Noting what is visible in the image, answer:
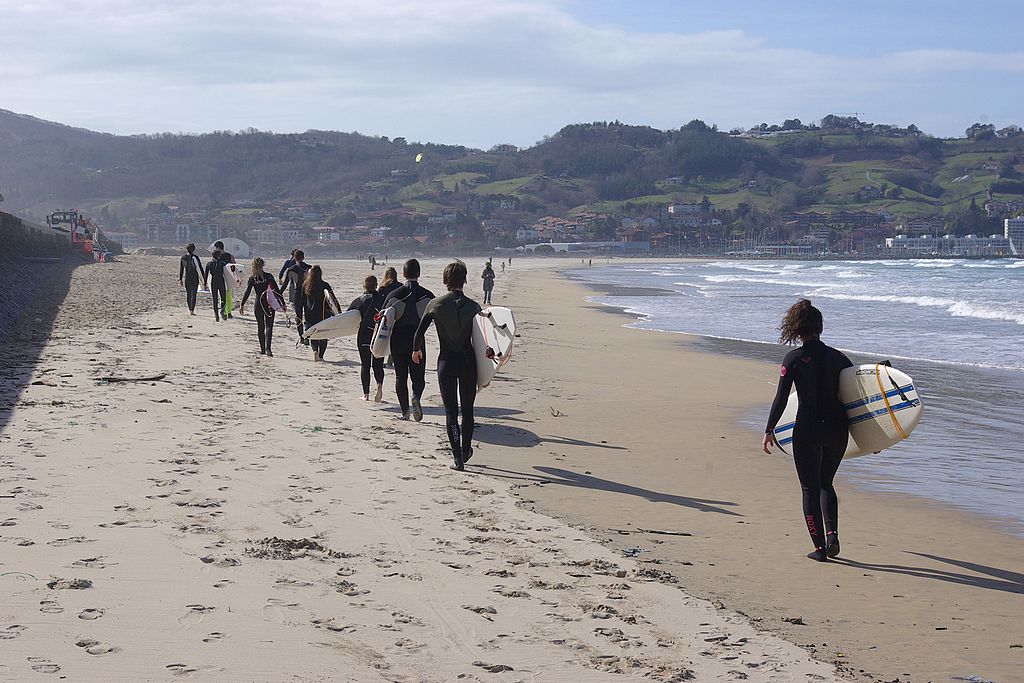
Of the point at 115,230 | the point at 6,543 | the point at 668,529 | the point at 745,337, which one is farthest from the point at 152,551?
the point at 115,230

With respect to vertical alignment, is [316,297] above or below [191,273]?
below

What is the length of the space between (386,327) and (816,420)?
4682 millimetres

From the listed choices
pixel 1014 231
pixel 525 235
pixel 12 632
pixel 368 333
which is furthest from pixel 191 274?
pixel 1014 231

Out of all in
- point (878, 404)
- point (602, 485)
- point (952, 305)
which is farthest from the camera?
point (952, 305)

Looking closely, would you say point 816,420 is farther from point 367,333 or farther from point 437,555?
point 367,333

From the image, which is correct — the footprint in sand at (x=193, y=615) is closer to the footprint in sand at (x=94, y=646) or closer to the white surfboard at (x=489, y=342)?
the footprint in sand at (x=94, y=646)

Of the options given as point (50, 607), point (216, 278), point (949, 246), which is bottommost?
point (50, 607)

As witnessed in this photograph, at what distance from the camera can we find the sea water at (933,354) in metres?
8.38

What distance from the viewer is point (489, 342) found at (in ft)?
26.4

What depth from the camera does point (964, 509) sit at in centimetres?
742

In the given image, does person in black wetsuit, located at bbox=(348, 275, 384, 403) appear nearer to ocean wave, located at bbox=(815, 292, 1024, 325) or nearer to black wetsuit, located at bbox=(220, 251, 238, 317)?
black wetsuit, located at bbox=(220, 251, 238, 317)

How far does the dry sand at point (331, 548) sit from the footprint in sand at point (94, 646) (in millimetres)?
20

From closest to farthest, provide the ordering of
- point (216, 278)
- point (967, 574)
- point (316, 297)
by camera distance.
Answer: point (967, 574), point (316, 297), point (216, 278)

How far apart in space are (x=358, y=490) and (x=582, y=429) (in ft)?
12.3
